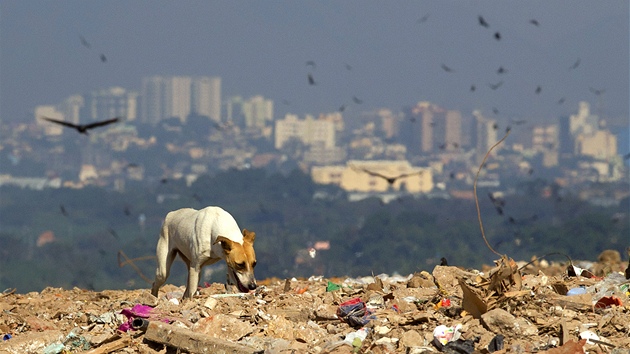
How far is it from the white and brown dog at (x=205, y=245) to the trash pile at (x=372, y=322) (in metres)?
0.40

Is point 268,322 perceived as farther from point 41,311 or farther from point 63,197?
point 63,197

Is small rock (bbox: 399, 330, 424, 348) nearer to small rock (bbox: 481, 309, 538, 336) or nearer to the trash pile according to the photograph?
the trash pile

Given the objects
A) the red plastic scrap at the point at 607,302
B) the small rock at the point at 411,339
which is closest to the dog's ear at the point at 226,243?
the small rock at the point at 411,339

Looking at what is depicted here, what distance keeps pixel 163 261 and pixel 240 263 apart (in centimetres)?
155

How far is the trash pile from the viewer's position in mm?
9102

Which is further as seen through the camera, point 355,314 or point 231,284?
point 231,284

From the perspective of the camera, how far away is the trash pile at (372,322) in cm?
910

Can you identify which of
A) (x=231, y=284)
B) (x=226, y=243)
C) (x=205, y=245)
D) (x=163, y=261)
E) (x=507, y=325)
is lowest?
(x=231, y=284)

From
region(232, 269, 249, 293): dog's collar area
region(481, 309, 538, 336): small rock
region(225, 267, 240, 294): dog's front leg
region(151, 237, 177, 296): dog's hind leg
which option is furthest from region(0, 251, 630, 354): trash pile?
region(151, 237, 177, 296): dog's hind leg

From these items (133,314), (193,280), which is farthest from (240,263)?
(133,314)

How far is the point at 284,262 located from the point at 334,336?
99587 mm

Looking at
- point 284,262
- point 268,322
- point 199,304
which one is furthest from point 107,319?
point 284,262

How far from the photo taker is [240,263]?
11.5 metres

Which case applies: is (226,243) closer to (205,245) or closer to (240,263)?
(240,263)
